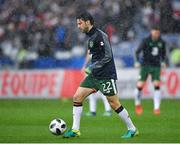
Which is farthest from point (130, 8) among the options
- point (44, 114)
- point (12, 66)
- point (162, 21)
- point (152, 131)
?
point (152, 131)

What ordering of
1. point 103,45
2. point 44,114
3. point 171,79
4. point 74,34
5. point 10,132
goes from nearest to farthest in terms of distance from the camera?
point 103,45 → point 10,132 → point 44,114 → point 171,79 → point 74,34

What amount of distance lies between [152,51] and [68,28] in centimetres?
669

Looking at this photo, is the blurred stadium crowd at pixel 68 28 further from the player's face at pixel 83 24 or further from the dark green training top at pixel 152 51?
the player's face at pixel 83 24

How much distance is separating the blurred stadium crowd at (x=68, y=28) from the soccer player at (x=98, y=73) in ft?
40.4

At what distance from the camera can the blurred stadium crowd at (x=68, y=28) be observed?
26500 millimetres

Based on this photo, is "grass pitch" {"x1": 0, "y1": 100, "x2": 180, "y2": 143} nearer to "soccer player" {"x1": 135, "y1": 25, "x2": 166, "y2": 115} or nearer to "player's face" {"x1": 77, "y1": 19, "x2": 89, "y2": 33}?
"soccer player" {"x1": 135, "y1": 25, "x2": 166, "y2": 115}

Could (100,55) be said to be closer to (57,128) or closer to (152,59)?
(57,128)

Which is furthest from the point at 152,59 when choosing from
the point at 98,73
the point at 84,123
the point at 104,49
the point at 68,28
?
the point at 104,49

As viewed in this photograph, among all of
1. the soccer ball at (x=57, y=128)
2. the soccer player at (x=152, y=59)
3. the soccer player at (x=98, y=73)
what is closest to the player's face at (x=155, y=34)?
the soccer player at (x=152, y=59)

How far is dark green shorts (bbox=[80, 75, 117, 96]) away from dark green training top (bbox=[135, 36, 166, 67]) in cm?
734

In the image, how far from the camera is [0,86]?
26.3 metres

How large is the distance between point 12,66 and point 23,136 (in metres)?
13.4

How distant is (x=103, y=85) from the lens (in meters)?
13.6

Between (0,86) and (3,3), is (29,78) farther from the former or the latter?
(3,3)
